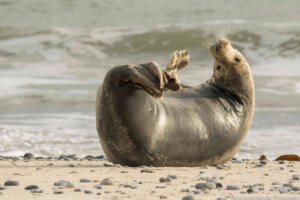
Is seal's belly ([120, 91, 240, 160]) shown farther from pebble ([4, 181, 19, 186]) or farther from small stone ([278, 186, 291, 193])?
small stone ([278, 186, 291, 193])

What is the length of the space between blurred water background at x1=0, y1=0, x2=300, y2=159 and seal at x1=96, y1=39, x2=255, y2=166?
65.3 inches

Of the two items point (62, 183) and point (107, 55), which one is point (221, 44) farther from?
point (107, 55)

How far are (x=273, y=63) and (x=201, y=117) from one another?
12.2m

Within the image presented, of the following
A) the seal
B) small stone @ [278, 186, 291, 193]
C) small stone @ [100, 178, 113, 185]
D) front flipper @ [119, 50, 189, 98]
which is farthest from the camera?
the seal

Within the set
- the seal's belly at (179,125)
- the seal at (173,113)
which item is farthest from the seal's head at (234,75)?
the seal's belly at (179,125)

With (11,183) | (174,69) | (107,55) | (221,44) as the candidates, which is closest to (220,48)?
(221,44)

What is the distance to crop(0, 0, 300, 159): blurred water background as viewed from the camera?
8.71m

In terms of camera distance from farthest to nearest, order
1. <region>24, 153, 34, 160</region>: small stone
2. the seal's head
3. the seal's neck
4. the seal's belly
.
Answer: <region>24, 153, 34, 160</region>: small stone → the seal's neck → the seal's head → the seal's belly

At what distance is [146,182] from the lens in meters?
4.66

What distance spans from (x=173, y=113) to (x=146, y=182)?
39.0 inches

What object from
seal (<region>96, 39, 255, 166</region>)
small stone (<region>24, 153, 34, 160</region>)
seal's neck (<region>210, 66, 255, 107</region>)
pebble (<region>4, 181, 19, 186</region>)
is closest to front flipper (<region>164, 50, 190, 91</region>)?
seal (<region>96, 39, 255, 166</region>)

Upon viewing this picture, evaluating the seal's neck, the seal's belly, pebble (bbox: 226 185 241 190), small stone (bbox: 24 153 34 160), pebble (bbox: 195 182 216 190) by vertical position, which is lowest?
small stone (bbox: 24 153 34 160)

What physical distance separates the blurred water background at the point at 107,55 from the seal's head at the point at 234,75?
1.54 metres

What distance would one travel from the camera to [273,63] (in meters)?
17.5
